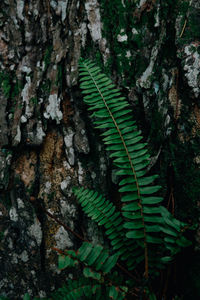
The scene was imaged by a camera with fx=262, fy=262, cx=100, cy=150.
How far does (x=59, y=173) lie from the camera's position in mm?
1425

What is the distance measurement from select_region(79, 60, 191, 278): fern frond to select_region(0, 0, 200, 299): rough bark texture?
0.13 metres

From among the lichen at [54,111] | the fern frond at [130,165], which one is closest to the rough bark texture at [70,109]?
the lichen at [54,111]

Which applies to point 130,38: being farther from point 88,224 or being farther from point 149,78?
point 88,224

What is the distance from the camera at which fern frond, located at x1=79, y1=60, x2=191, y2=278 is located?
1.15 metres

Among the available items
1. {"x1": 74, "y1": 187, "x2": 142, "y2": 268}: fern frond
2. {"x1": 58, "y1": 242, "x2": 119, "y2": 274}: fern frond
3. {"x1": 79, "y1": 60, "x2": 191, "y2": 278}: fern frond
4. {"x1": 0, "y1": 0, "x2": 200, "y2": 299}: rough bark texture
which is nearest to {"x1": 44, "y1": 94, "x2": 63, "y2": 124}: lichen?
{"x1": 0, "y1": 0, "x2": 200, "y2": 299}: rough bark texture

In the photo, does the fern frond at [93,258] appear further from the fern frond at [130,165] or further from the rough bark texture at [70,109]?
the rough bark texture at [70,109]

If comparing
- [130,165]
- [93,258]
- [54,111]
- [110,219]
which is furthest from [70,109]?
[93,258]

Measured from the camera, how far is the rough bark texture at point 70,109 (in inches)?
53.3

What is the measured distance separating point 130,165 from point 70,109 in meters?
0.48

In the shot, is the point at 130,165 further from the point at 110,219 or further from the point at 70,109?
the point at 70,109

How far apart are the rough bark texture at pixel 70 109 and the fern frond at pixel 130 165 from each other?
0.43 ft

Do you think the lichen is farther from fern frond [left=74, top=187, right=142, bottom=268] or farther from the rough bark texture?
fern frond [left=74, top=187, right=142, bottom=268]

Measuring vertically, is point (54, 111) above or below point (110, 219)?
above

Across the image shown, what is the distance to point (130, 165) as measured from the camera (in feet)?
3.94
